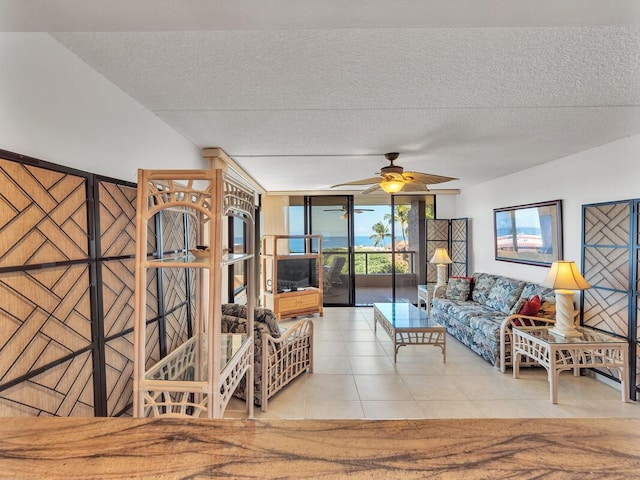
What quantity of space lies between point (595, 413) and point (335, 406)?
2.21 metres

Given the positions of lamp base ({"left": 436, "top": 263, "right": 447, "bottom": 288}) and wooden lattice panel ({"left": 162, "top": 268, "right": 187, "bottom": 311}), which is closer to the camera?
wooden lattice panel ({"left": 162, "top": 268, "right": 187, "bottom": 311})

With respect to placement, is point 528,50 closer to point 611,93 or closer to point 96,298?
point 611,93

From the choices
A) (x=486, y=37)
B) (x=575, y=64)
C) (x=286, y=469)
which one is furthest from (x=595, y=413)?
(x=286, y=469)

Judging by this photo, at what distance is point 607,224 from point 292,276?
15.4 feet

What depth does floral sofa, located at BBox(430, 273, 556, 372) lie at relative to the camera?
143 inches

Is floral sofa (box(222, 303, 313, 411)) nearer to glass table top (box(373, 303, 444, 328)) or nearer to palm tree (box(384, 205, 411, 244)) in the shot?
glass table top (box(373, 303, 444, 328))

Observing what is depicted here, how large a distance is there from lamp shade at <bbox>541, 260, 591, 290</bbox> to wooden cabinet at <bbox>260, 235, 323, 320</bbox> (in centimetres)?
376

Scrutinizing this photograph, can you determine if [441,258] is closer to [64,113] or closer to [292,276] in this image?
[292,276]

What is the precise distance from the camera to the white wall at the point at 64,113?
1.29 meters

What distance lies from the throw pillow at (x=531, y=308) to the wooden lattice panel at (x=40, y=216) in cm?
419

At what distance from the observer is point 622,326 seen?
3.10 meters

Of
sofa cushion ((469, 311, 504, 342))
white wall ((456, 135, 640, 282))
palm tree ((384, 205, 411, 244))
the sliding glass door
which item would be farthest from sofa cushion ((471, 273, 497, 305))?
the sliding glass door

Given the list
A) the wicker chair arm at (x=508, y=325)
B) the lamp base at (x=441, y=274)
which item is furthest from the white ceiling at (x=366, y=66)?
the lamp base at (x=441, y=274)

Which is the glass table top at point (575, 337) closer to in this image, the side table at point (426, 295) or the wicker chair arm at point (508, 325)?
the wicker chair arm at point (508, 325)
